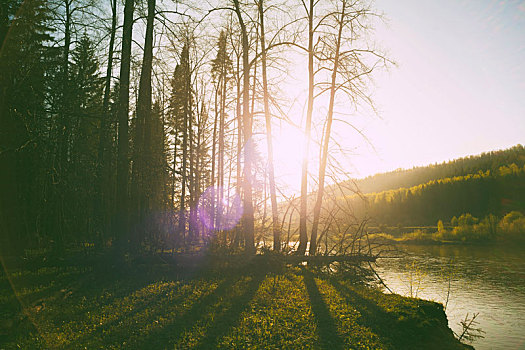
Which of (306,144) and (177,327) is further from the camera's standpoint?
(306,144)

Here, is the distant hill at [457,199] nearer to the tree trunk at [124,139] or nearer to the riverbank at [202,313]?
the riverbank at [202,313]

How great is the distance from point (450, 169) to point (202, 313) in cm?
15547

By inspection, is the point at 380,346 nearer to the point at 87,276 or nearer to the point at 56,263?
the point at 87,276

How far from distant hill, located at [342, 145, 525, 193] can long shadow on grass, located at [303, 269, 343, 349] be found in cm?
11842

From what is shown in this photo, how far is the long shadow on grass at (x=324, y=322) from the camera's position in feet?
16.7

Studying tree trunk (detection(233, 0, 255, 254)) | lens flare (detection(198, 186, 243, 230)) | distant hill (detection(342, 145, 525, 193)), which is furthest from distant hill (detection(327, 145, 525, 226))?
tree trunk (detection(233, 0, 255, 254))

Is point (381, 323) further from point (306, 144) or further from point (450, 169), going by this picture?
point (450, 169)

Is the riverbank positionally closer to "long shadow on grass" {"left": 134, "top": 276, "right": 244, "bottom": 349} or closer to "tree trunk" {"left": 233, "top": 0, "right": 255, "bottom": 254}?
"long shadow on grass" {"left": 134, "top": 276, "right": 244, "bottom": 349}

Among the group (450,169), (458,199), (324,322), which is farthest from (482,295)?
(450,169)

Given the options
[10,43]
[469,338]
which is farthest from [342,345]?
[10,43]

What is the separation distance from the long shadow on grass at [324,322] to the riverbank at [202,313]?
0.02 meters

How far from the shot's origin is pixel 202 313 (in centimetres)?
609

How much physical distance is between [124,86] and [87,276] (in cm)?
548

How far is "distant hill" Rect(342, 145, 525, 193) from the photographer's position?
111838 mm
